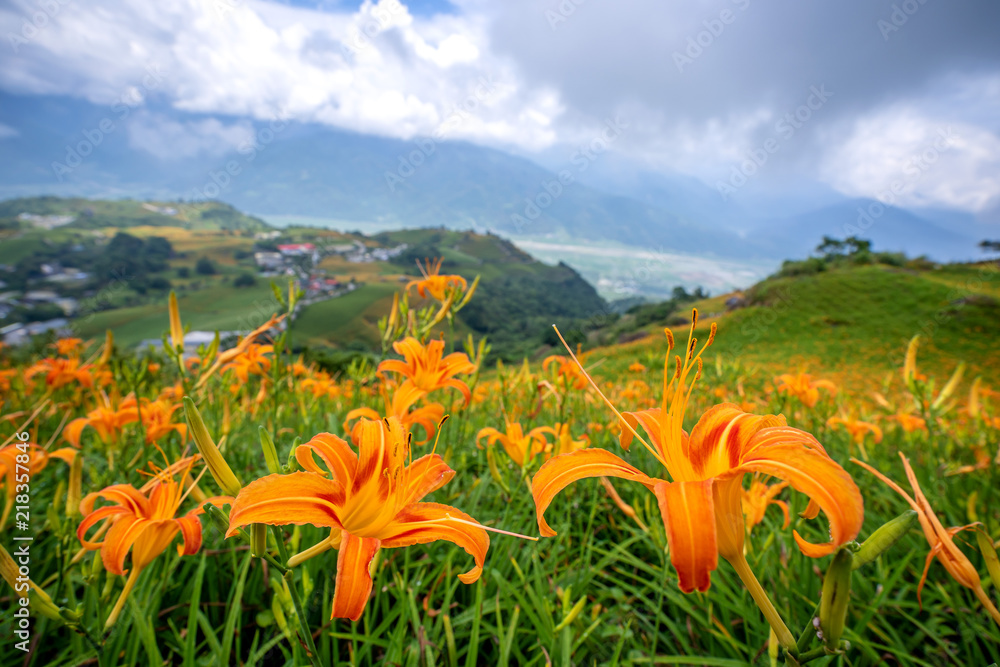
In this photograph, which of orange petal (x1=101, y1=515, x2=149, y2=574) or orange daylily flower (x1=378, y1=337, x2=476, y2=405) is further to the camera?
orange daylily flower (x1=378, y1=337, x2=476, y2=405)

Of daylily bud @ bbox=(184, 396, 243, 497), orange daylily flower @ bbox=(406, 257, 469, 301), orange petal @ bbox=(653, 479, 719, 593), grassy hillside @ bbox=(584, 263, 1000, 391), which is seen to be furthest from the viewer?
grassy hillside @ bbox=(584, 263, 1000, 391)

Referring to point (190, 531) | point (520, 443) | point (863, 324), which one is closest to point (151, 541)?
point (190, 531)

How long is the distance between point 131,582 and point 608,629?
4.78 feet

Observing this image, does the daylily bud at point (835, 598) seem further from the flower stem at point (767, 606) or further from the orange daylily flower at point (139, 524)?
the orange daylily flower at point (139, 524)

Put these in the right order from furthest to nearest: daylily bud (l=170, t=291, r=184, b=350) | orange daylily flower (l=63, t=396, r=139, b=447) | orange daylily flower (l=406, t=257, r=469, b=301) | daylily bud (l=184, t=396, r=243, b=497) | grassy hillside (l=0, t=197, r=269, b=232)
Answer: grassy hillside (l=0, t=197, r=269, b=232) < orange daylily flower (l=406, t=257, r=469, b=301) < orange daylily flower (l=63, t=396, r=139, b=447) < daylily bud (l=170, t=291, r=184, b=350) < daylily bud (l=184, t=396, r=243, b=497)

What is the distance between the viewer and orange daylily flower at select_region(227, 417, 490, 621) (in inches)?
25.6

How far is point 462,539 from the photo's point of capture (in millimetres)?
750

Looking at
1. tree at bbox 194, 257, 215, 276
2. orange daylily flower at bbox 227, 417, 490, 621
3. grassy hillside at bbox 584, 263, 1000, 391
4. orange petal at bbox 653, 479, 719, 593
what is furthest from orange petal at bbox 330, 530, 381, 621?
tree at bbox 194, 257, 215, 276

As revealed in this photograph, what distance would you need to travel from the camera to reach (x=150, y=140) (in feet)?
628

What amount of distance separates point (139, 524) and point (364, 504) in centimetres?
64

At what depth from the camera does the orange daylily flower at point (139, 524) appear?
0.94 m

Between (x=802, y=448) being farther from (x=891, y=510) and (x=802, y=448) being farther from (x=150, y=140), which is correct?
(x=150, y=140)

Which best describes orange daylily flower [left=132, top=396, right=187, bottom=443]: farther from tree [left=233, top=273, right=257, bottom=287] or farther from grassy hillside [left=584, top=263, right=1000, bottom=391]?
tree [left=233, top=273, right=257, bottom=287]

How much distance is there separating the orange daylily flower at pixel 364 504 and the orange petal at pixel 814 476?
469mm
